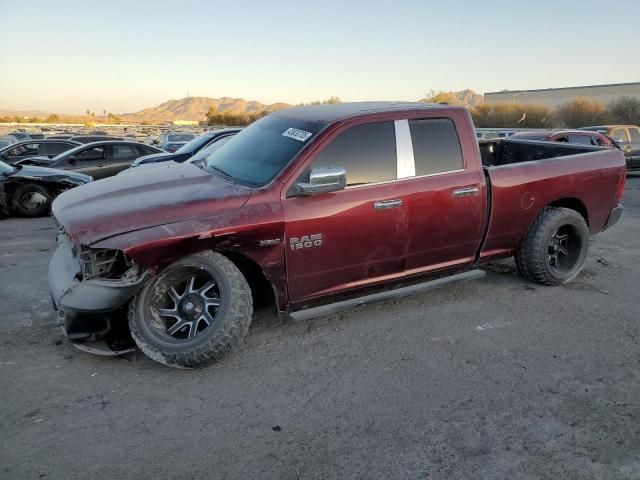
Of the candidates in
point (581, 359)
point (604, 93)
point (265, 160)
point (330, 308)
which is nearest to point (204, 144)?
point (265, 160)

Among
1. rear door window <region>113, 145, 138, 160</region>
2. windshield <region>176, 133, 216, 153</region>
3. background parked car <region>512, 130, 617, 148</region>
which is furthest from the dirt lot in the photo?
rear door window <region>113, 145, 138, 160</region>

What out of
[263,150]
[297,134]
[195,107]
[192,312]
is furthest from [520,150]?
[195,107]

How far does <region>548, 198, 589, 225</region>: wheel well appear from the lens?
5.33m

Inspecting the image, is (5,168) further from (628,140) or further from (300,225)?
(628,140)

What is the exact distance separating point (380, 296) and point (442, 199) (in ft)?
3.28

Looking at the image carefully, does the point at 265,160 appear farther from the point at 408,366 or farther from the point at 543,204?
the point at 543,204

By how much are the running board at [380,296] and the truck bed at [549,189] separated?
0.39 meters

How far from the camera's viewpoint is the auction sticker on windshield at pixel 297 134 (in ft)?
13.4

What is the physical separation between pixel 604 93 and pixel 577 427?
189ft

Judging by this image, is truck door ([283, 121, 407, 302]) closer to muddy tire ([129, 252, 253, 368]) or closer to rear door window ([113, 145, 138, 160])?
muddy tire ([129, 252, 253, 368])

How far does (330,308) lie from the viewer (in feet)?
13.0

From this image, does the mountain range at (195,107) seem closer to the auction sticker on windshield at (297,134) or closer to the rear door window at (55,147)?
the rear door window at (55,147)

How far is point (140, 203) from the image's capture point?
3635 millimetres

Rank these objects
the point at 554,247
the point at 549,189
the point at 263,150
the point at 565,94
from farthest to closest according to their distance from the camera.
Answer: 1. the point at 565,94
2. the point at 554,247
3. the point at 549,189
4. the point at 263,150
